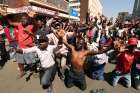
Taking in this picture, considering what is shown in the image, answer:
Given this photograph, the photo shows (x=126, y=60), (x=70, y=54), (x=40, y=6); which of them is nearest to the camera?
(x=126, y=60)

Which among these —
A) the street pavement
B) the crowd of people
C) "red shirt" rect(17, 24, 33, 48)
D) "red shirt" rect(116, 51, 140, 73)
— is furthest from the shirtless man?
"red shirt" rect(17, 24, 33, 48)

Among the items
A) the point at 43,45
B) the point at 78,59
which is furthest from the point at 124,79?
the point at 43,45

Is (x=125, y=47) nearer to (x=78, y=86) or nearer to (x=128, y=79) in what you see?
(x=128, y=79)

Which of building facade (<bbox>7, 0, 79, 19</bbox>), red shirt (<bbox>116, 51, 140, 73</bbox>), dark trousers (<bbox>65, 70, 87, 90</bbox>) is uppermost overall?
building facade (<bbox>7, 0, 79, 19</bbox>)

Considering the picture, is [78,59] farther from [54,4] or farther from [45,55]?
[54,4]

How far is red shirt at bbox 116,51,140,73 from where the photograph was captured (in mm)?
6445

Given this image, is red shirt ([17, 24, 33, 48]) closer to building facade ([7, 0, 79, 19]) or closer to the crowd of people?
the crowd of people

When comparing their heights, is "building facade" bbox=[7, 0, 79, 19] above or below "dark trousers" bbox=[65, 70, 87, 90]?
above

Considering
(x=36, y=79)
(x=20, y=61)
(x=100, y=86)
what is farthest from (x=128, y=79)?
(x=20, y=61)

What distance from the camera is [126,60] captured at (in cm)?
645

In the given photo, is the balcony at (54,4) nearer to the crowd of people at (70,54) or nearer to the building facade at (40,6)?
the building facade at (40,6)

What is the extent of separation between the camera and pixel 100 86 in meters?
6.65

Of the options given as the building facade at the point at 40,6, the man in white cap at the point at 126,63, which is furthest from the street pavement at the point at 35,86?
the building facade at the point at 40,6

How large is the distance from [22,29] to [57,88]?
223 cm
